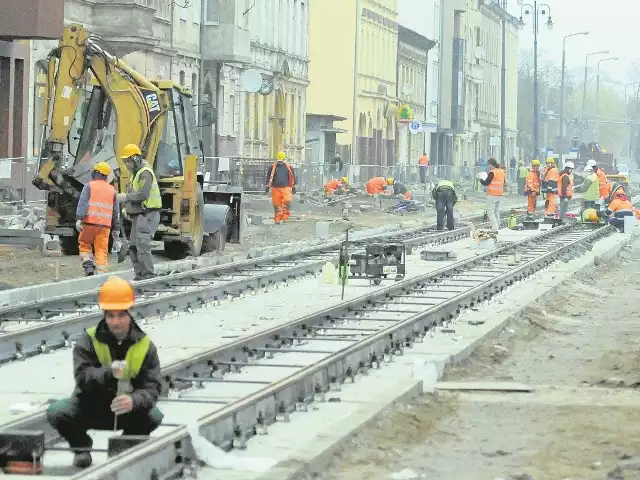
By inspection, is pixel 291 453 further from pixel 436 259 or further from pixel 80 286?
pixel 436 259

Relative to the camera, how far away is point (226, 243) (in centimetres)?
3372

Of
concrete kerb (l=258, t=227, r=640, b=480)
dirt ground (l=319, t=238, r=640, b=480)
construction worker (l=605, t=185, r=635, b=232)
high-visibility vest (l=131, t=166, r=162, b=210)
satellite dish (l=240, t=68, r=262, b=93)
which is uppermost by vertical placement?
satellite dish (l=240, t=68, r=262, b=93)

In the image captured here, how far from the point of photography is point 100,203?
74.4 feet

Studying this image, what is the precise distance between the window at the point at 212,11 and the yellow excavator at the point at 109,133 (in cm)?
3213

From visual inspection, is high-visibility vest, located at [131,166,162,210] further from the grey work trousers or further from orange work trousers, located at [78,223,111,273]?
orange work trousers, located at [78,223,111,273]

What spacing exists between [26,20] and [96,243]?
19.8 metres

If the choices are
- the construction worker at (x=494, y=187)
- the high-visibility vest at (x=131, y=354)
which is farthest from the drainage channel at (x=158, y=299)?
the construction worker at (x=494, y=187)

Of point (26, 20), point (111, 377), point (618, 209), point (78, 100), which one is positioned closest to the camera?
point (111, 377)

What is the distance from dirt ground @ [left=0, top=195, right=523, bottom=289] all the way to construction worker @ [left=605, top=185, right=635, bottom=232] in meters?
5.70

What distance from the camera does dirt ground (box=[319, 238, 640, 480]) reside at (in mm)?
10508

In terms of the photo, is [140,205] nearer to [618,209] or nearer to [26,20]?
[26,20]

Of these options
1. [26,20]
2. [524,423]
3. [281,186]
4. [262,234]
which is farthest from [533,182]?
[524,423]

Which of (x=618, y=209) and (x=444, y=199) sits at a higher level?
(x=444, y=199)

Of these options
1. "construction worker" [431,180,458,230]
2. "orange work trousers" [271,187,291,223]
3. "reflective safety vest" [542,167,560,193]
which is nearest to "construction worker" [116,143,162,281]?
"construction worker" [431,180,458,230]
